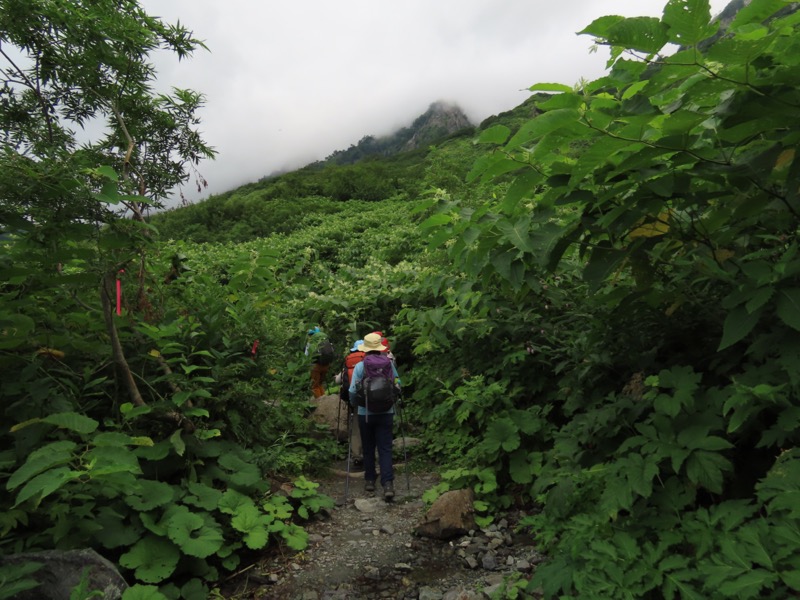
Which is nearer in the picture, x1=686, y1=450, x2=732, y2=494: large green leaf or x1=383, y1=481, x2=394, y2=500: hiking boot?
x1=686, y1=450, x2=732, y2=494: large green leaf

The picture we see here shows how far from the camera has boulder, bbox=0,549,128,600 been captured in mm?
2859

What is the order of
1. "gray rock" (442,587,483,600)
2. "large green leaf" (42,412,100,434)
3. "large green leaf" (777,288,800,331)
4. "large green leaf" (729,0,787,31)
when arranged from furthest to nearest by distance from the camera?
"gray rock" (442,587,483,600) < "large green leaf" (42,412,100,434) < "large green leaf" (777,288,800,331) < "large green leaf" (729,0,787,31)

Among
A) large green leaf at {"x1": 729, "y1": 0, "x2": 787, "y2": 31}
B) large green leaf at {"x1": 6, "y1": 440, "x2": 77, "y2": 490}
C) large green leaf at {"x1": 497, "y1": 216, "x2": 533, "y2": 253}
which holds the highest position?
large green leaf at {"x1": 729, "y1": 0, "x2": 787, "y2": 31}

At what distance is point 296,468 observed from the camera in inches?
225

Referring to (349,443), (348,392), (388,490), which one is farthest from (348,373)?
(388,490)

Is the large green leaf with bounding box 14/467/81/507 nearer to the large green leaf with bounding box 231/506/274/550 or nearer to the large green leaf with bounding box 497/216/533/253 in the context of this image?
the large green leaf with bounding box 231/506/274/550

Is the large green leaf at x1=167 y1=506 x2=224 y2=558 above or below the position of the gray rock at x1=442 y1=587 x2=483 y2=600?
above

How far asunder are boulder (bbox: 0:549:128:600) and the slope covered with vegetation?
0.18 metres

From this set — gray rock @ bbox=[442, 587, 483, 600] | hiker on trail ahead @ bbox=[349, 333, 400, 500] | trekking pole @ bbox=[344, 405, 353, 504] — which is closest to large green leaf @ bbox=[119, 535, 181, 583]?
gray rock @ bbox=[442, 587, 483, 600]

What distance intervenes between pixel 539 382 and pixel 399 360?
4.20 metres

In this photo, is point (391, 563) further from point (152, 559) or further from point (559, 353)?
point (559, 353)

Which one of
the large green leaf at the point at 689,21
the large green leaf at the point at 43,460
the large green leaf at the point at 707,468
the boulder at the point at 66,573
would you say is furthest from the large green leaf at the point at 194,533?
the large green leaf at the point at 689,21

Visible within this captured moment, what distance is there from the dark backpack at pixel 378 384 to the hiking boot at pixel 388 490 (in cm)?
84

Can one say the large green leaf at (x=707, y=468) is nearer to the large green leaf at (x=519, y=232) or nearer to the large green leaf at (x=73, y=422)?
the large green leaf at (x=519, y=232)
